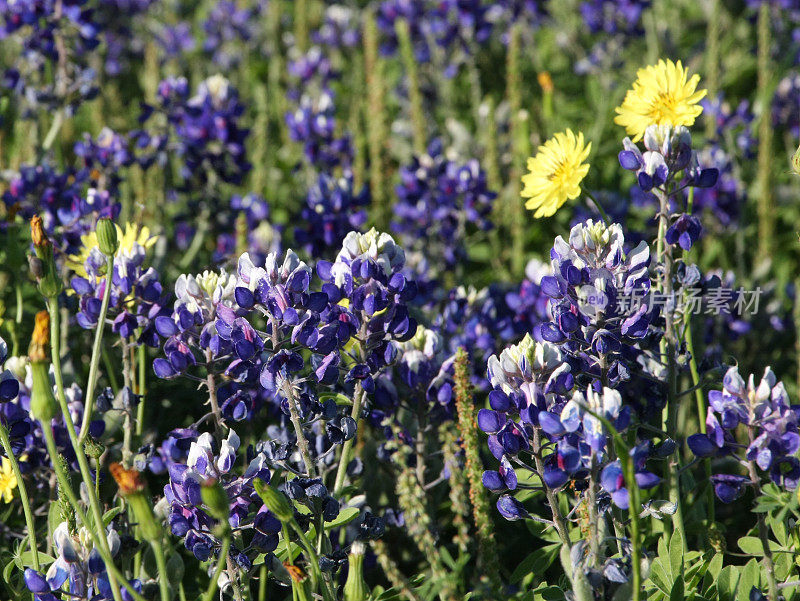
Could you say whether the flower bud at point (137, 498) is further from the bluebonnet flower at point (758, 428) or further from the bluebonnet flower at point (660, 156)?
the bluebonnet flower at point (660, 156)

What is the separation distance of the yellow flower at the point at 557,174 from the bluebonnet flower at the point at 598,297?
0.23m

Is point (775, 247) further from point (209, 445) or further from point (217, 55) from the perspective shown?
point (217, 55)

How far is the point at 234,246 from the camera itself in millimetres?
3699

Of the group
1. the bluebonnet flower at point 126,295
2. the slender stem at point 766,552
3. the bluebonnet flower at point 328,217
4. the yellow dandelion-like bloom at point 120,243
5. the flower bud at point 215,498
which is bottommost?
the slender stem at point 766,552

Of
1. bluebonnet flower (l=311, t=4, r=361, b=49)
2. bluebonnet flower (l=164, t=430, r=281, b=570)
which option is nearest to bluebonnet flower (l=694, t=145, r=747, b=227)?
bluebonnet flower (l=164, t=430, r=281, b=570)

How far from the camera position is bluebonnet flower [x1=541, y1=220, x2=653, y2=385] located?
1.91 m

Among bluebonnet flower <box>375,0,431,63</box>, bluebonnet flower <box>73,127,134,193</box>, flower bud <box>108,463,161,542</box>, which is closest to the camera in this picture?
flower bud <box>108,463,161,542</box>

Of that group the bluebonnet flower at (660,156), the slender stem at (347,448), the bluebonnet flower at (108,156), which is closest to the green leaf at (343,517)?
the slender stem at (347,448)

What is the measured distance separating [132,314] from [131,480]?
1.00m

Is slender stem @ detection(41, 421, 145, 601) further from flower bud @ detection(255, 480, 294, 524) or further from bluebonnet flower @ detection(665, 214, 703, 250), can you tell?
bluebonnet flower @ detection(665, 214, 703, 250)

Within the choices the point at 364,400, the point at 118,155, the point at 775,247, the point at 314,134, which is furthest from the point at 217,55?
the point at 364,400

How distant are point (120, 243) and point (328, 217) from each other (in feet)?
3.24

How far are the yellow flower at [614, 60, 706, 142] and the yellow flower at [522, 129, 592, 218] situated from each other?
A: 0.17 meters

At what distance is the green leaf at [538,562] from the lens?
215 centimetres
